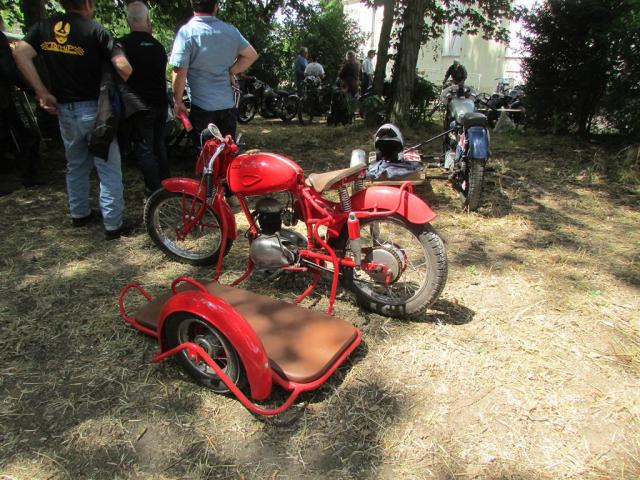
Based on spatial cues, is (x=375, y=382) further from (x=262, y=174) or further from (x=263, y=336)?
(x=262, y=174)

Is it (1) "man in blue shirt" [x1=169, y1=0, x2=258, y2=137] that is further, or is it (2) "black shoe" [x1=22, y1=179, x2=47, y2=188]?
(2) "black shoe" [x1=22, y1=179, x2=47, y2=188]

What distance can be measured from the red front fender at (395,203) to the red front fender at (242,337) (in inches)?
43.7

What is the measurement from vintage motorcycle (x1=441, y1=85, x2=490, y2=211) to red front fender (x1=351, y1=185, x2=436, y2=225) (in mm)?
2021

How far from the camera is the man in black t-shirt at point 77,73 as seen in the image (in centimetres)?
337

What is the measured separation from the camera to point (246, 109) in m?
10.8

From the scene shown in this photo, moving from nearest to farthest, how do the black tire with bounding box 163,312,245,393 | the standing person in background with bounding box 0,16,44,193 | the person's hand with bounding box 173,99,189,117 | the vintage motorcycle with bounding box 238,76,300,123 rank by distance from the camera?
the black tire with bounding box 163,312,245,393 < the person's hand with bounding box 173,99,189,117 < the standing person in background with bounding box 0,16,44,193 < the vintage motorcycle with bounding box 238,76,300,123

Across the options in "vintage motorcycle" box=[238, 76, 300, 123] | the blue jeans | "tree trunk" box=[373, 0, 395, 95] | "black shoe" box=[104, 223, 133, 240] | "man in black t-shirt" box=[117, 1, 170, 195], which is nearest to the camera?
the blue jeans

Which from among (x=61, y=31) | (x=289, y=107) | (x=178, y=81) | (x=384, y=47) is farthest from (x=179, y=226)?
(x=384, y=47)

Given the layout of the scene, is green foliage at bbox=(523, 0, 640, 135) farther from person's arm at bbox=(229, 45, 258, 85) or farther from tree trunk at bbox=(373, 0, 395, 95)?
person's arm at bbox=(229, 45, 258, 85)

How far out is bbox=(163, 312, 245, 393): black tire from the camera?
6.77 ft

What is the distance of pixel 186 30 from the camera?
3.61 m

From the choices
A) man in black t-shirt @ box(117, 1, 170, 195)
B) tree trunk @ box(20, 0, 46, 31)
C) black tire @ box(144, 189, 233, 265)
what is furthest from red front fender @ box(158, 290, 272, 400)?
tree trunk @ box(20, 0, 46, 31)

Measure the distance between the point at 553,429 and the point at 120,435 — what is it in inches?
78.1

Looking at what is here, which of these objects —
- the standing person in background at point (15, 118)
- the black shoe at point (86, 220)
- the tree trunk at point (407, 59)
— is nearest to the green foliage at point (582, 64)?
the tree trunk at point (407, 59)
